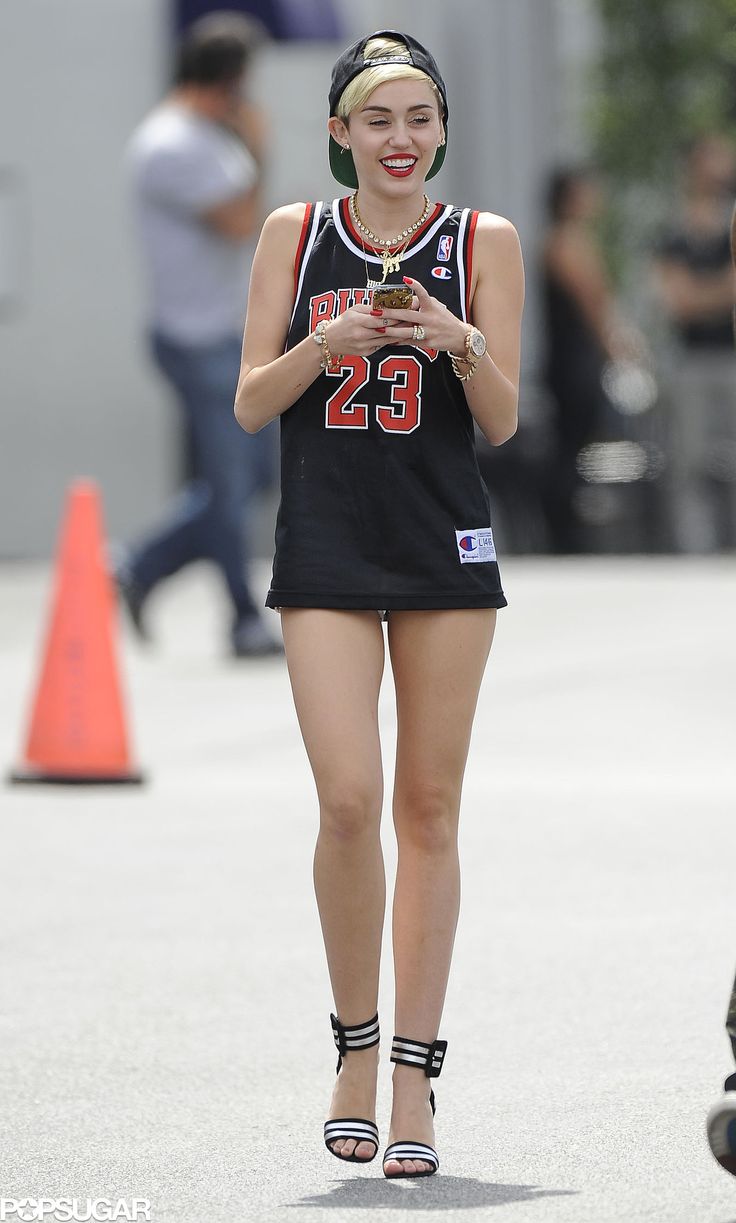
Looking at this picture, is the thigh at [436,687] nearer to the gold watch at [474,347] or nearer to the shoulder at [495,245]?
the gold watch at [474,347]

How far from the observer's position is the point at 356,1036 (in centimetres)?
439

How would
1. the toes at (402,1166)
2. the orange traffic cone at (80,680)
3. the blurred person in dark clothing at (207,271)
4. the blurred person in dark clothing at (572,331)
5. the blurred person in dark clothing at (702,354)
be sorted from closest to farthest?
the toes at (402,1166)
the orange traffic cone at (80,680)
the blurred person in dark clothing at (207,271)
the blurred person in dark clothing at (702,354)
the blurred person in dark clothing at (572,331)

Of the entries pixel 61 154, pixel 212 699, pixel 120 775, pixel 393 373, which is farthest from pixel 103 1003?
pixel 61 154

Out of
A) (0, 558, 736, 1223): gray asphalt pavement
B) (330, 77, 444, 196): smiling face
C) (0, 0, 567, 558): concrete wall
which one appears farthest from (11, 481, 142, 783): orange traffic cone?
(0, 0, 567, 558): concrete wall

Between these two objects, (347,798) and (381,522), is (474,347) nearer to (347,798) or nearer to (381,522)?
(381,522)

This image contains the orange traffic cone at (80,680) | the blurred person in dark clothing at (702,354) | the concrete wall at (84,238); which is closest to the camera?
the orange traffic cone at (80,680)

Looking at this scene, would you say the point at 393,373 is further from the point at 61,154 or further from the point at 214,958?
the point at 61,154

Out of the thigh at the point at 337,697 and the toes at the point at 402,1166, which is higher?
the thigh at the point at 337,697

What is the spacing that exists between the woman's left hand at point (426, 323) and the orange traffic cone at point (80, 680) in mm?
4065

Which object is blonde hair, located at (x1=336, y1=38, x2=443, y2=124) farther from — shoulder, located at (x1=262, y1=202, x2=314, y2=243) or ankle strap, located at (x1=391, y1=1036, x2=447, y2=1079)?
ankle strap, located at (x1=391, y1=1036, x2=447, y2=1079)

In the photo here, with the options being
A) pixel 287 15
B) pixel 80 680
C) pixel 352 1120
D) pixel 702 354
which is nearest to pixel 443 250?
pixel 352 1120

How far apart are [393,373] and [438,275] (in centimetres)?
18

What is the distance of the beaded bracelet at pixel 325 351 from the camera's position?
13.9 ft

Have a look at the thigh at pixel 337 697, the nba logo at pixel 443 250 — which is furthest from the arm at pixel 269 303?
the thigh at pixel 337 697
